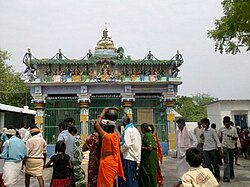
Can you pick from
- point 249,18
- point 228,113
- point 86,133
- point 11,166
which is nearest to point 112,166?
point 11,166

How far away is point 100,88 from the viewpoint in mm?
15727

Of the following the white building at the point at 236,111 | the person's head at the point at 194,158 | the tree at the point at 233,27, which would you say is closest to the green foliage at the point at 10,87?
the white building at the point at 236,111

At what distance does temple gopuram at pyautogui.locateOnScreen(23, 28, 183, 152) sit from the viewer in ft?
50.4

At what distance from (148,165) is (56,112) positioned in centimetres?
1014

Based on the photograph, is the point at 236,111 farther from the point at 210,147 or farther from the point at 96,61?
the point at 210,147

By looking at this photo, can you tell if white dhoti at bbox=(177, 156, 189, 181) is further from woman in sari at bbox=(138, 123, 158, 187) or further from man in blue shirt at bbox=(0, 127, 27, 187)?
man in blue shirt at bbox=(0, 127, 27, 187)

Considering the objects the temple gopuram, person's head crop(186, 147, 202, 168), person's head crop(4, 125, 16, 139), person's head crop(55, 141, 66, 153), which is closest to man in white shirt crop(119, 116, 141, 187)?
person's head crop(55, 141, 66, 153)

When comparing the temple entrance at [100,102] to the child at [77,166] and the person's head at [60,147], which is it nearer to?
the child at [77,166]

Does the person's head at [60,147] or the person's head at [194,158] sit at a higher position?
the person's head at [194,158]

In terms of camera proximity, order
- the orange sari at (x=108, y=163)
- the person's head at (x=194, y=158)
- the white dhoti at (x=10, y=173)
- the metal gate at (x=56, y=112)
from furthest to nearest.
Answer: the metal gate at (x=56, y=112)
the white dhoti at (x=10, y=173)
the orange sari at (x=108, y=163)
the person's head at (x=194, y=158)

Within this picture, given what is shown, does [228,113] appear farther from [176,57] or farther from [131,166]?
[131,166]

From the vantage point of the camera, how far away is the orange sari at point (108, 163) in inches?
167

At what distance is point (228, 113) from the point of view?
18266mm

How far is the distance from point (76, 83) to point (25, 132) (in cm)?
523
